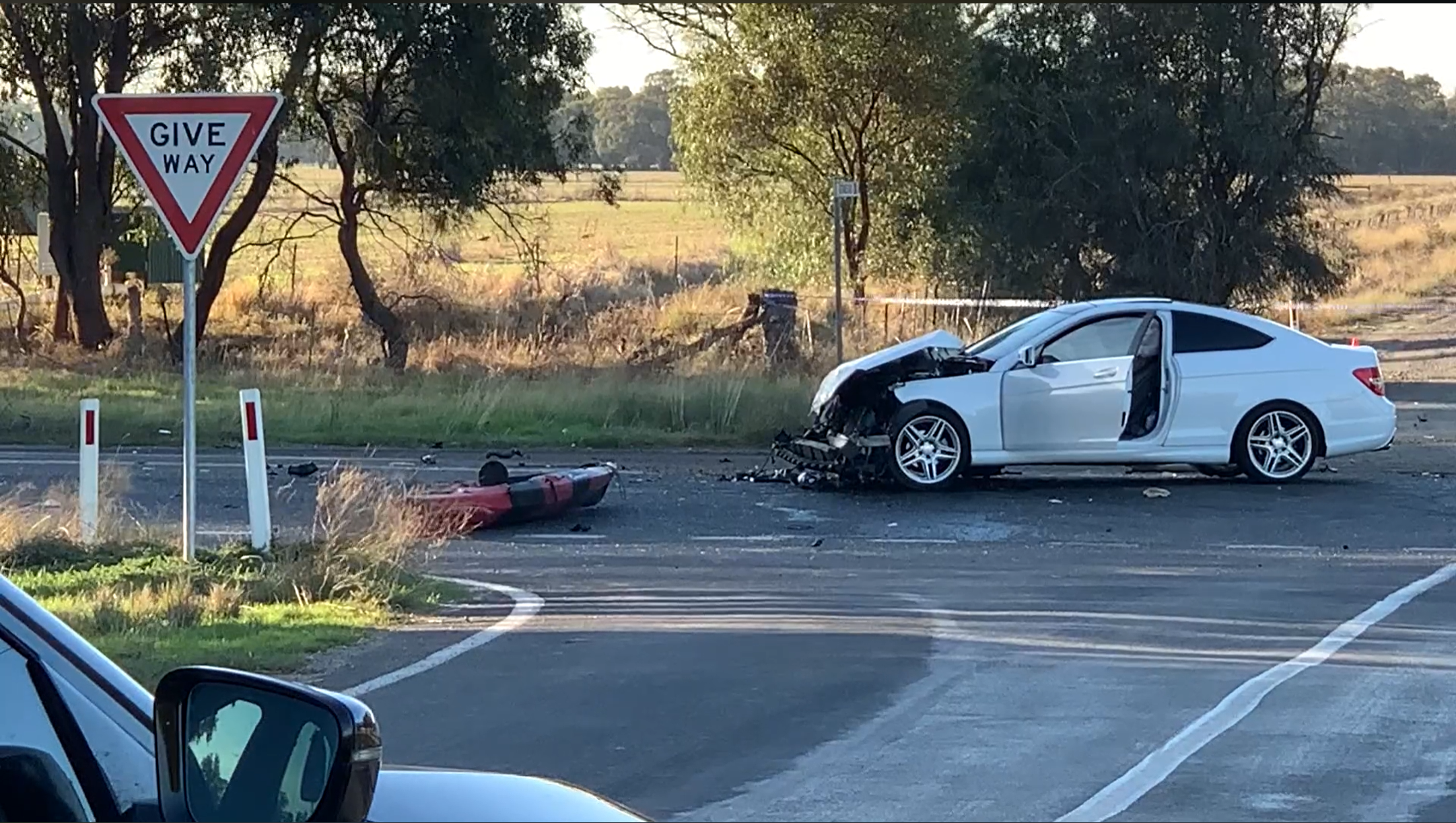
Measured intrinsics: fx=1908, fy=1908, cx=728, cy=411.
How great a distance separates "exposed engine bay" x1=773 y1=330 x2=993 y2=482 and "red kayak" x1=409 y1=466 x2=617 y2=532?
217 cm

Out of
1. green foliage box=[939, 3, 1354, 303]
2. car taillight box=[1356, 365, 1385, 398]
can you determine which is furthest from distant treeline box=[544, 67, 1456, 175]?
car taillight box=[1356, 365, 1385, 398]

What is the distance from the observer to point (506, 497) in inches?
567

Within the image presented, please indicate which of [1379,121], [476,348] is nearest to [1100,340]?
[476,348]

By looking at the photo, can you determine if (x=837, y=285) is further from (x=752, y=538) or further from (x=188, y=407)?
(x=188, y=407)

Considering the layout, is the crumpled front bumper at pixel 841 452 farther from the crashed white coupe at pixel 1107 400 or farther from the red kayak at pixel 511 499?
the red kayak at pixel 511 499

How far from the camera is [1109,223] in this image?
28812mm

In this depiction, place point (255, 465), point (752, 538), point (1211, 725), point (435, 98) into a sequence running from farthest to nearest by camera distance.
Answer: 1. point (435, 98)
2. point (752, 538)
3. point (255, 465)
4. point (1211, 725)

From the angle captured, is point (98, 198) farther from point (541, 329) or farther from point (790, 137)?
point (790, 137)

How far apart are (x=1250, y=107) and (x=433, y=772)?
2639 centimetres

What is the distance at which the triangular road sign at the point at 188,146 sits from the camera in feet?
35.2

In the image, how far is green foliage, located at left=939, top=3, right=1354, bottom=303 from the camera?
2830cm

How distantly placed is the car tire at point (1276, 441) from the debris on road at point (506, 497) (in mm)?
5523

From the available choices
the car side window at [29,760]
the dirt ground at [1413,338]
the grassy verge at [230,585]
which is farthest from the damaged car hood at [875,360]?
the car side window at [29,760]

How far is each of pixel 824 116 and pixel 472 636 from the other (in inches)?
922
